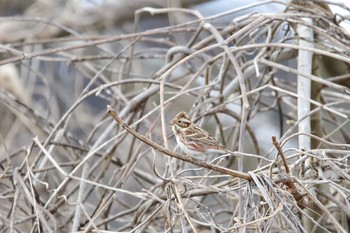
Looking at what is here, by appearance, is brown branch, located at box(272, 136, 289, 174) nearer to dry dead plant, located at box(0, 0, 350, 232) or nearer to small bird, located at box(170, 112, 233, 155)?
dry dead plant, located at box(0, 0, 350, 232)

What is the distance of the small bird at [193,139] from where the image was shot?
310cm

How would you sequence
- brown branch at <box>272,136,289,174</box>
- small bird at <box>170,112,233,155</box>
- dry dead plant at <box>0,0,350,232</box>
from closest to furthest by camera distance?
1. brown branch at <box>272,136,289,174</box>
2. dry dead plant at <box>0,0,350,232</box>
3. small bird at <box>170,112,233,155</box>

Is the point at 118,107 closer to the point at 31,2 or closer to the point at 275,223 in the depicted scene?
the point at 275,223

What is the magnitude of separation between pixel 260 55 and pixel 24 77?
118 inches

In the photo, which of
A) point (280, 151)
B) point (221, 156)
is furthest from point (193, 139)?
point (280, 151)

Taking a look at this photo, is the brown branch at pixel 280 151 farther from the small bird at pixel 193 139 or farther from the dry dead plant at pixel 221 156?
the small bird at pixel 193 139

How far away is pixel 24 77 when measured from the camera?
20.2 feet

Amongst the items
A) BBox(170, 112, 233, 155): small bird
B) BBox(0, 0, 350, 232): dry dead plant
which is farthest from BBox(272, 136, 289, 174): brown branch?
BBox(170, 112, 233, 155): small bird

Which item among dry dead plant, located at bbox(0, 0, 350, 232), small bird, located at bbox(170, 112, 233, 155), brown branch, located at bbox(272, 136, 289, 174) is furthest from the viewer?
small bird, located at bbox(170, 112, 233, 155)

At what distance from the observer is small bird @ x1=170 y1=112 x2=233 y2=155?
3.10m

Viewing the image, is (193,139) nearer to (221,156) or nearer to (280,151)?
(221,156)

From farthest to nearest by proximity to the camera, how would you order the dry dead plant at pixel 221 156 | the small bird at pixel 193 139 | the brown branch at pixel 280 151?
the small bird at pixel 193 139 < the dry dead plant at pixel 221 156 < the brown branch at pixel 280 151

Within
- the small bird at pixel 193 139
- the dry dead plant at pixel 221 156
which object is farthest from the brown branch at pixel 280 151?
the small bird at pixel 193 139

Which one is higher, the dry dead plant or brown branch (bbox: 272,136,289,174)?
brown branch (bbox: 272,136,289,174)
